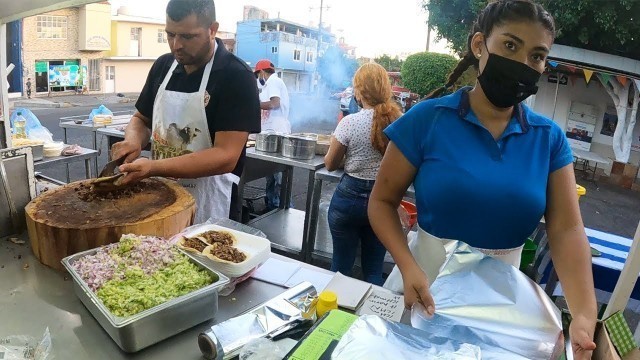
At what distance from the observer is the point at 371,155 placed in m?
3.13

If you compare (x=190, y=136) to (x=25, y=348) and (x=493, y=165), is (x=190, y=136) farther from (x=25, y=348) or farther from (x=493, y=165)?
(x=493, y=165)

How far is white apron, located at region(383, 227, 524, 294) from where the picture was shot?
56.6 inches

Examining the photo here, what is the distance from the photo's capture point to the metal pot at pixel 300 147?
4113 millimetres

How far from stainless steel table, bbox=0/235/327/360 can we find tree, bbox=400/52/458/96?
11.1 meters

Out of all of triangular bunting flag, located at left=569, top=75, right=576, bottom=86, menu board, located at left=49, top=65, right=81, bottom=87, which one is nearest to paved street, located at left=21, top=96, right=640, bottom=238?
triangular bunting flag, located at left=569, top=75, right=576, bottom=86

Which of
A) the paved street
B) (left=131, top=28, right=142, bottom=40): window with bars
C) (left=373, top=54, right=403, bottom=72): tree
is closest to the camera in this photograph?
the paved street

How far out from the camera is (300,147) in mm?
4117

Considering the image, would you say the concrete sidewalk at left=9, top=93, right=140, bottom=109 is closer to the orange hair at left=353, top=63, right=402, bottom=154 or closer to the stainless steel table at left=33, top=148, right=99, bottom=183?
the stainless steel table at left=33, top=148, right=99, bottom=183

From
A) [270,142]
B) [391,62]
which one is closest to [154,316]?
[270,142]

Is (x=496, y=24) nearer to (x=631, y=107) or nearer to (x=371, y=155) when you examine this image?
(x=371, y=155)

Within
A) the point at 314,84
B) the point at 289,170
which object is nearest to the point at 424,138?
the point at 289,170

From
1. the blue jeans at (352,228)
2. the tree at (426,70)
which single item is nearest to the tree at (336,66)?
the tree at (426,70)

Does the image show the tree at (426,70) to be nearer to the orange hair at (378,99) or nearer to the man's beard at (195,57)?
the orange hair at (378,99)

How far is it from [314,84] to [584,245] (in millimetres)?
21155
